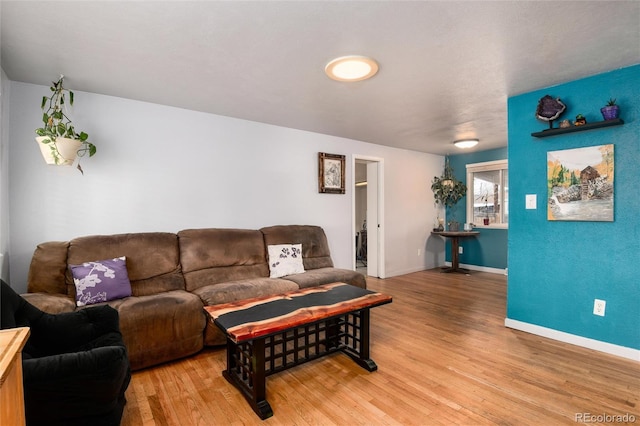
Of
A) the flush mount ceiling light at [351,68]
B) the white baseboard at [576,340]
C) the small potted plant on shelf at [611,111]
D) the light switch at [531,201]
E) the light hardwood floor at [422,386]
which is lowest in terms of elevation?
the light hardwood floor at [422,386]

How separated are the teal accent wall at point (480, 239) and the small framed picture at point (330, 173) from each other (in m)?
2.98

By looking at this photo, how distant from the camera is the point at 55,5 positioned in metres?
1.66

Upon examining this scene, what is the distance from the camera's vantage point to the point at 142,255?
284cm

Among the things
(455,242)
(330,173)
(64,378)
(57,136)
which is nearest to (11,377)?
(64,378)

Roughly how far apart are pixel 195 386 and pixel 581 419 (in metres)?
2.43

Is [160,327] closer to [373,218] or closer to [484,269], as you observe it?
[373,218]

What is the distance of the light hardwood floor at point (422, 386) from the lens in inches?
71.1

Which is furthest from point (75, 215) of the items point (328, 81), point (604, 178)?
point (604, 178)

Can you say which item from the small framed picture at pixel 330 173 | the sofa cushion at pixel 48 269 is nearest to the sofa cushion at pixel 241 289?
the sofa cushion at pixel 48 269

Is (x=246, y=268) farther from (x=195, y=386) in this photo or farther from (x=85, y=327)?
(x=85, y=327)

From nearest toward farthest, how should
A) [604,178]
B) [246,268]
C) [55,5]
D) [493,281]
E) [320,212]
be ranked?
1. [55,5]
2. [604,178]
3. [246,268]
4. [320,212]
5. [493,281]

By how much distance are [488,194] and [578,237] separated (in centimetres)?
342

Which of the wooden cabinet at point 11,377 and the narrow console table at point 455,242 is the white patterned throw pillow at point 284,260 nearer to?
the wooden cabinet at point 11,377

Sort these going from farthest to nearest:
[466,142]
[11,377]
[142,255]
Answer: [466,142] → [142,255] → [11,377]
